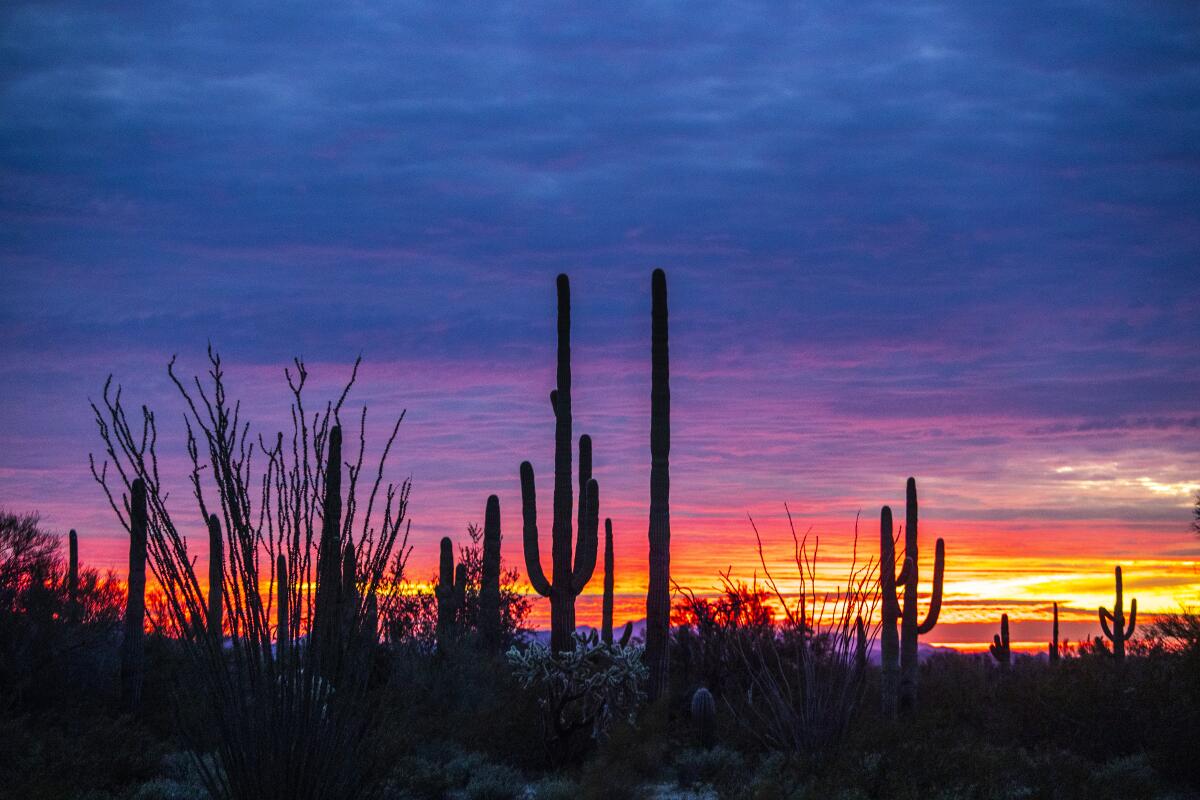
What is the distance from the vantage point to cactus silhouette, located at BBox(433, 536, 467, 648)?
814 inches

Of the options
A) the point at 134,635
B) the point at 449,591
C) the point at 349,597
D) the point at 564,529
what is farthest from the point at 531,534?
the point at 349,597

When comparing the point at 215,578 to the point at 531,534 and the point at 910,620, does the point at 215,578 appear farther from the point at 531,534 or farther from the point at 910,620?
the point at 910,620

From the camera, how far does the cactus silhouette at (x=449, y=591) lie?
67.8ft

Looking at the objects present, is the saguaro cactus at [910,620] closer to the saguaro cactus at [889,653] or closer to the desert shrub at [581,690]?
the saguaro cactus at [889,653]

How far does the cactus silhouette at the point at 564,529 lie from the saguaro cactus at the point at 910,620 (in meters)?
6.09

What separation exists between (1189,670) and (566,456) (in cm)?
955

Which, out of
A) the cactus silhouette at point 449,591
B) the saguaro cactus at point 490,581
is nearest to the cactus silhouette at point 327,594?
the cactus silhouette at point 449,591

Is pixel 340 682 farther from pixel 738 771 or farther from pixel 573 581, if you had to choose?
pixel 573 581

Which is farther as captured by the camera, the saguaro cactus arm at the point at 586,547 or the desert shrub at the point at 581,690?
the saguaro cactus arm at the point at 586,547

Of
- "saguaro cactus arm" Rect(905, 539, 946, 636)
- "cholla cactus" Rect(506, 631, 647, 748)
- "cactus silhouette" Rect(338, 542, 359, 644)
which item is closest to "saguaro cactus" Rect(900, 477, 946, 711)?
"saguaro cactus arm" Rect(905, 539, 946, 636)

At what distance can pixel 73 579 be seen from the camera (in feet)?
77.0

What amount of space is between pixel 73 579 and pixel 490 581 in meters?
8.67

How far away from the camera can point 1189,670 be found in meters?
14.0

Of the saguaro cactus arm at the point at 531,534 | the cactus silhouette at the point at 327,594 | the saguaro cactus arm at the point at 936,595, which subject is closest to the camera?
the cactus silhouette at the point at 327,594
